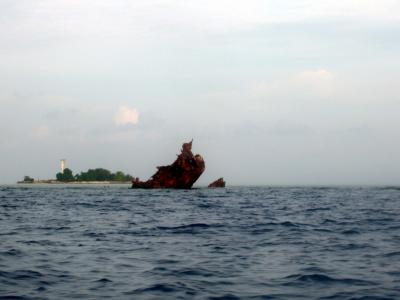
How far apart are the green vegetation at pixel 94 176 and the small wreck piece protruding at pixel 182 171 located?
81.2 m

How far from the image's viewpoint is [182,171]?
96.6 metres

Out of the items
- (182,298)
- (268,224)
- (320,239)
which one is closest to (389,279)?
(182,298)

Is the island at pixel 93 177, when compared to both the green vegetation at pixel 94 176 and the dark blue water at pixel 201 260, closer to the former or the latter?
the green vegetation at pixel 94 176

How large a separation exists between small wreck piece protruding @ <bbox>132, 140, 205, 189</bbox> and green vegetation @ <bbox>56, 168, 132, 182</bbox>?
81.2m

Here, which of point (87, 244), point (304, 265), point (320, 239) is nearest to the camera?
point (304, 265)

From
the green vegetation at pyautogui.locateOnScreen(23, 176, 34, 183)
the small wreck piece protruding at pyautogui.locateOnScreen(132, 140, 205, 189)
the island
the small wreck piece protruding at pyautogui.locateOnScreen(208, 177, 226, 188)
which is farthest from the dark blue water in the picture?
the green vegetation at pyautogui.locateOnScreen(23, 176, 34, 183)

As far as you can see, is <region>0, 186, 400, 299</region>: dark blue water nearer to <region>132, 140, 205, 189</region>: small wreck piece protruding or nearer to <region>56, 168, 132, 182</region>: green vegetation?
<region>132, 140, 205, 189</region>: small wreck piece protruding

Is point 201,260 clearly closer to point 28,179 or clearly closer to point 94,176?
point 94,176

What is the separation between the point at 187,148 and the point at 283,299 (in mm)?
86851

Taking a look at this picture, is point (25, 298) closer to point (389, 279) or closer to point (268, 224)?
point (389, 279)

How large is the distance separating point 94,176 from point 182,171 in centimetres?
8740

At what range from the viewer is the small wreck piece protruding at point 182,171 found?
96562 millimetres

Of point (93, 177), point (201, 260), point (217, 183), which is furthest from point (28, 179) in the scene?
point (201, 260)

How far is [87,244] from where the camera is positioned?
19.0 metres
